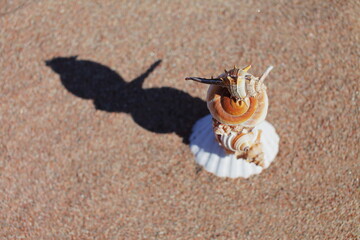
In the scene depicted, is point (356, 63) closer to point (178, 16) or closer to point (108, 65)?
point (178, 16)

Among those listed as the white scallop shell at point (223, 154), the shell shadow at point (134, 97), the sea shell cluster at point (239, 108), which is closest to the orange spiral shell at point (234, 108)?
the sea shell cluster at point (239, 108)

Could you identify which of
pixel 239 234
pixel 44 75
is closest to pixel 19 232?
pixel 44 75

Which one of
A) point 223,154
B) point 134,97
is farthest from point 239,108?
point 134,97

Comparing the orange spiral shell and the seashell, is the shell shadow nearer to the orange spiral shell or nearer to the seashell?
the seashell

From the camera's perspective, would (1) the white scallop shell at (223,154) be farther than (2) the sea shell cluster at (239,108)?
Yes

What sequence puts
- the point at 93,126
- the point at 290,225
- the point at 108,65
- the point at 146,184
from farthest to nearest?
1. the point at 108,65
2. the point at 93,126
3. the point at 146,184
4. the point at 290,225

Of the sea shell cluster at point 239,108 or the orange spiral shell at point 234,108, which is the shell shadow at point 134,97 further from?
the orange spiral shell at point 234,108

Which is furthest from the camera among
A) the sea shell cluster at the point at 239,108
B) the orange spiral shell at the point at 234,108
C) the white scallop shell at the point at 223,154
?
the white scallop shell at the point at 223,154
